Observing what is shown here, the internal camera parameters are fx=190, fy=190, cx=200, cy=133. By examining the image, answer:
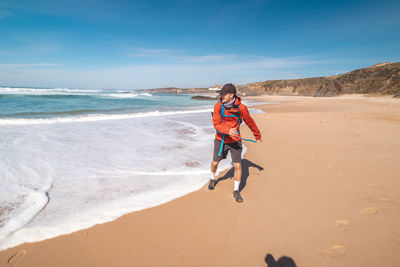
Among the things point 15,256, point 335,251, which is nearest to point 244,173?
point 335,251

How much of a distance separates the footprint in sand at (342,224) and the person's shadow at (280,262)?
95 centimetres

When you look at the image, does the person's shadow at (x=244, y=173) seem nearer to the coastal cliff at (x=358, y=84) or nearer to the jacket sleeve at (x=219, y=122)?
the jacket sleeve at (x=219, y=122)

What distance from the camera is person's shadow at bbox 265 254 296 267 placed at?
2.03 meters

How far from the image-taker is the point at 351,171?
416 cm

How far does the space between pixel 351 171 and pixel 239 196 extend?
9.34ft

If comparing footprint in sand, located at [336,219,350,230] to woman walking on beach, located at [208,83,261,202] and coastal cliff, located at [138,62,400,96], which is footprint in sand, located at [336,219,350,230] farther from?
coastal cliff, located at [138,62,400,96]

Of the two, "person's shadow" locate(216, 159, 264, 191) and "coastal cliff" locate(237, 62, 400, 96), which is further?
"coastal cliff" locate(237, 62, 400, 96)

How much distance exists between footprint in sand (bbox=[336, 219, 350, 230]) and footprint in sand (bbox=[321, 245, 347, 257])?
0.38 metres

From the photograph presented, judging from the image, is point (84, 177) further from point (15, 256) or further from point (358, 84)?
point (358, 84)

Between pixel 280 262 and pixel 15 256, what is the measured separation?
2.87m

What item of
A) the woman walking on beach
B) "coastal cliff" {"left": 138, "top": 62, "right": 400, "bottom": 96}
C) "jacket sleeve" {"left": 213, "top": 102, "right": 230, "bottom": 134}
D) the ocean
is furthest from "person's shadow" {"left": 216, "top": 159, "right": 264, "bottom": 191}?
"coastal cliff" {"left": 138, "top": 62, "right": 400, "bottom": 96}

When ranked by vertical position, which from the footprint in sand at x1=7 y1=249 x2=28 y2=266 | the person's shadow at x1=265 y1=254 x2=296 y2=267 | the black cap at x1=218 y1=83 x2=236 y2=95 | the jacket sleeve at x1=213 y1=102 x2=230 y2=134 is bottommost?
the person's shadow at x1=265 y1=254 x2=296 y2=267

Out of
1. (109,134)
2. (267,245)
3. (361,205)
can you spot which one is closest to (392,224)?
(361,205)

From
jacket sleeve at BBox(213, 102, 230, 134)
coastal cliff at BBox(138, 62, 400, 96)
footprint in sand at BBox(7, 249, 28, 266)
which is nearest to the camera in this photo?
footprint in sand at BBox(7, 249, 28, 266)
